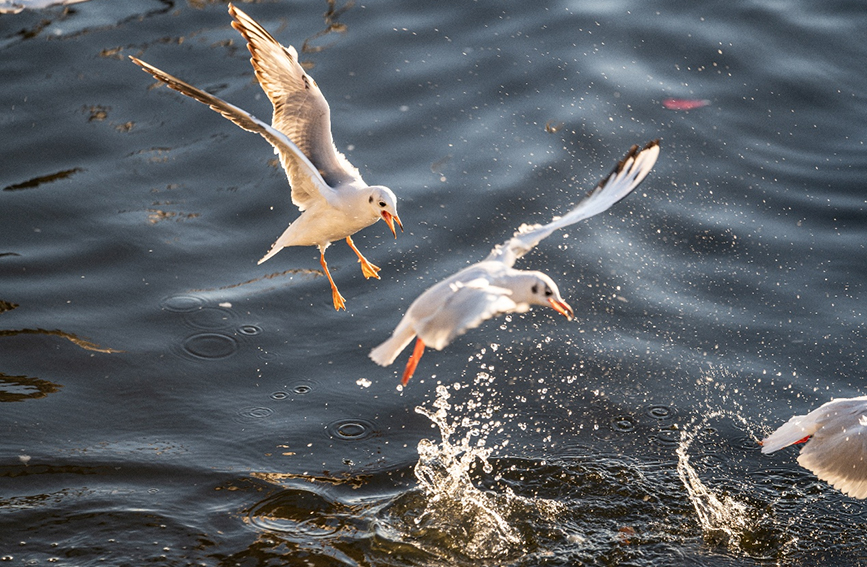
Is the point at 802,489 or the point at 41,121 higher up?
the point at 41,121

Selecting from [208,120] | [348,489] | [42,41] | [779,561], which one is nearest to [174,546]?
[348,489]

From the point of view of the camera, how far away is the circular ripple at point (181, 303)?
253 inches

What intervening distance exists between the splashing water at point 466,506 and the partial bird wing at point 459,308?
3.99 feet

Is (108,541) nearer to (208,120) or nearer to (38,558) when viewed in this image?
(38,558)

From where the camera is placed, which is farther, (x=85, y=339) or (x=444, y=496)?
(x=85, y=339)

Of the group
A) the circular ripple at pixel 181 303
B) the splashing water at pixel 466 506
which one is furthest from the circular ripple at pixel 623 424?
the circular ripple at pixel 181 303

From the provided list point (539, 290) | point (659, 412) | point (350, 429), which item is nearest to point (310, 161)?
point (350, 429)

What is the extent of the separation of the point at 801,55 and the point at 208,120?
546 cm

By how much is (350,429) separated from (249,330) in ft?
3.62

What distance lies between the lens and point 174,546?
4777 millimetres

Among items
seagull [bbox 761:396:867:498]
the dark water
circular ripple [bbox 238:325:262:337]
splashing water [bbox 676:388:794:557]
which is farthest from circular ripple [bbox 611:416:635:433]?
circular ripple [bbox 238:325:262:337]

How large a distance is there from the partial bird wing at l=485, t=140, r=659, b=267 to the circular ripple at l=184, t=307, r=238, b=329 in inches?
82.2

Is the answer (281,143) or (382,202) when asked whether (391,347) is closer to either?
(382,202)

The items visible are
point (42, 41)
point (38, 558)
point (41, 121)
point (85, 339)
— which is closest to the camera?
point (38, 558)
